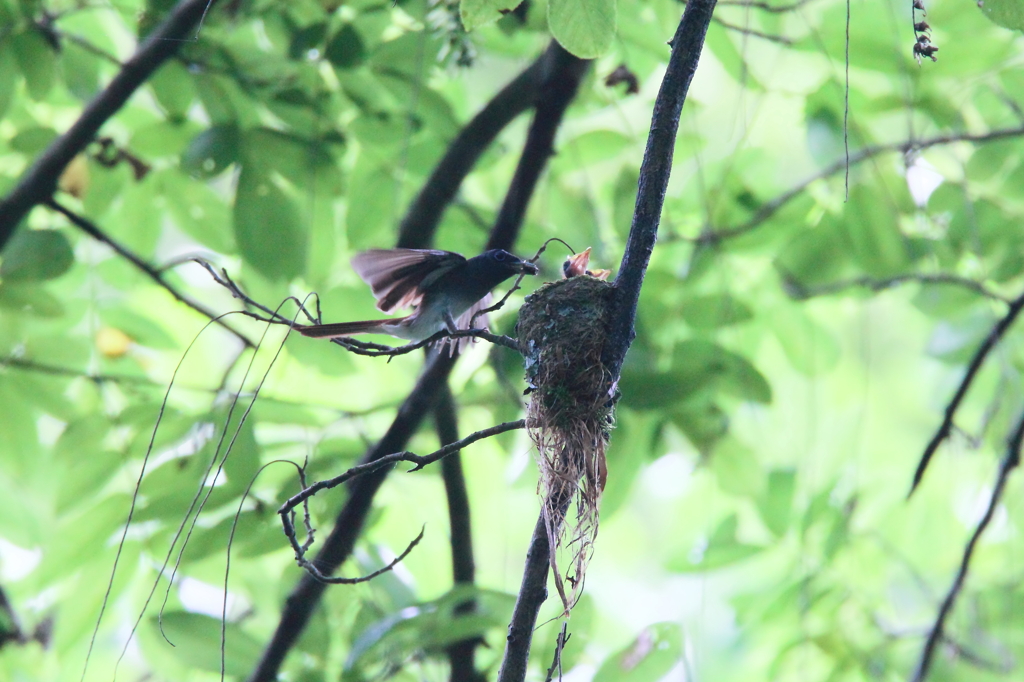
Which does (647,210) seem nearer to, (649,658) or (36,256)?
(649,658)

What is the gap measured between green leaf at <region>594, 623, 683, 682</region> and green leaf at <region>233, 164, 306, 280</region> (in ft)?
5.90

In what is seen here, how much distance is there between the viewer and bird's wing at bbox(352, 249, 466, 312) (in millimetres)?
2588

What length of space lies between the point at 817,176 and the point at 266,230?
7.33ft

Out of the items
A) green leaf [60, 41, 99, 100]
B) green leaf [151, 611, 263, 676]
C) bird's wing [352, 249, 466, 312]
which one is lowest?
green leaf [151, 611, 263, 676]

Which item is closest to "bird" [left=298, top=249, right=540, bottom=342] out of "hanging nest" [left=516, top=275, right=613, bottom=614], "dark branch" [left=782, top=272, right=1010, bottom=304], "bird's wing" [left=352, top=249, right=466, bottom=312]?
"bird's wing" [left=352, top=249, right=466, bottom=312]

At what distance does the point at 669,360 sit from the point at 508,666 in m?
1.89

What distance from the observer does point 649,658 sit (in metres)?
2.73

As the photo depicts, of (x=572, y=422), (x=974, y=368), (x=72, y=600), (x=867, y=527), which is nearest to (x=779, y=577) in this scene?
(x=867, y=527)

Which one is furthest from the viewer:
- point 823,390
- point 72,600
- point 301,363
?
point 823,390

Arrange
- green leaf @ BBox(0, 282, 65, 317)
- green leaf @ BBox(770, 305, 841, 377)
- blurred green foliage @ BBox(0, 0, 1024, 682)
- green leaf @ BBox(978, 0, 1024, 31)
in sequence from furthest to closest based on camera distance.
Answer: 1. green leaf @ BBox(770, 305, 841, 377)
2. green leaf @ BBox(0, 282, 65, 317)
3. blurred green foliage @ BBox(0, 0, 1024, 682)
4. green leaf @ BBox(978, 0, 1024, 31)

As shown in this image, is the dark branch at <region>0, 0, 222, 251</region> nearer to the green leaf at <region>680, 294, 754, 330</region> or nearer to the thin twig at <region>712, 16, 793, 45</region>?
the thin twig at <region>712, 16, 793, 45</region>

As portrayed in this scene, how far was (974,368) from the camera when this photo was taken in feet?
11.5

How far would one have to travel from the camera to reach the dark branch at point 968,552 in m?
3.47

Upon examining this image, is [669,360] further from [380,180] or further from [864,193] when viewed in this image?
[380,180]
